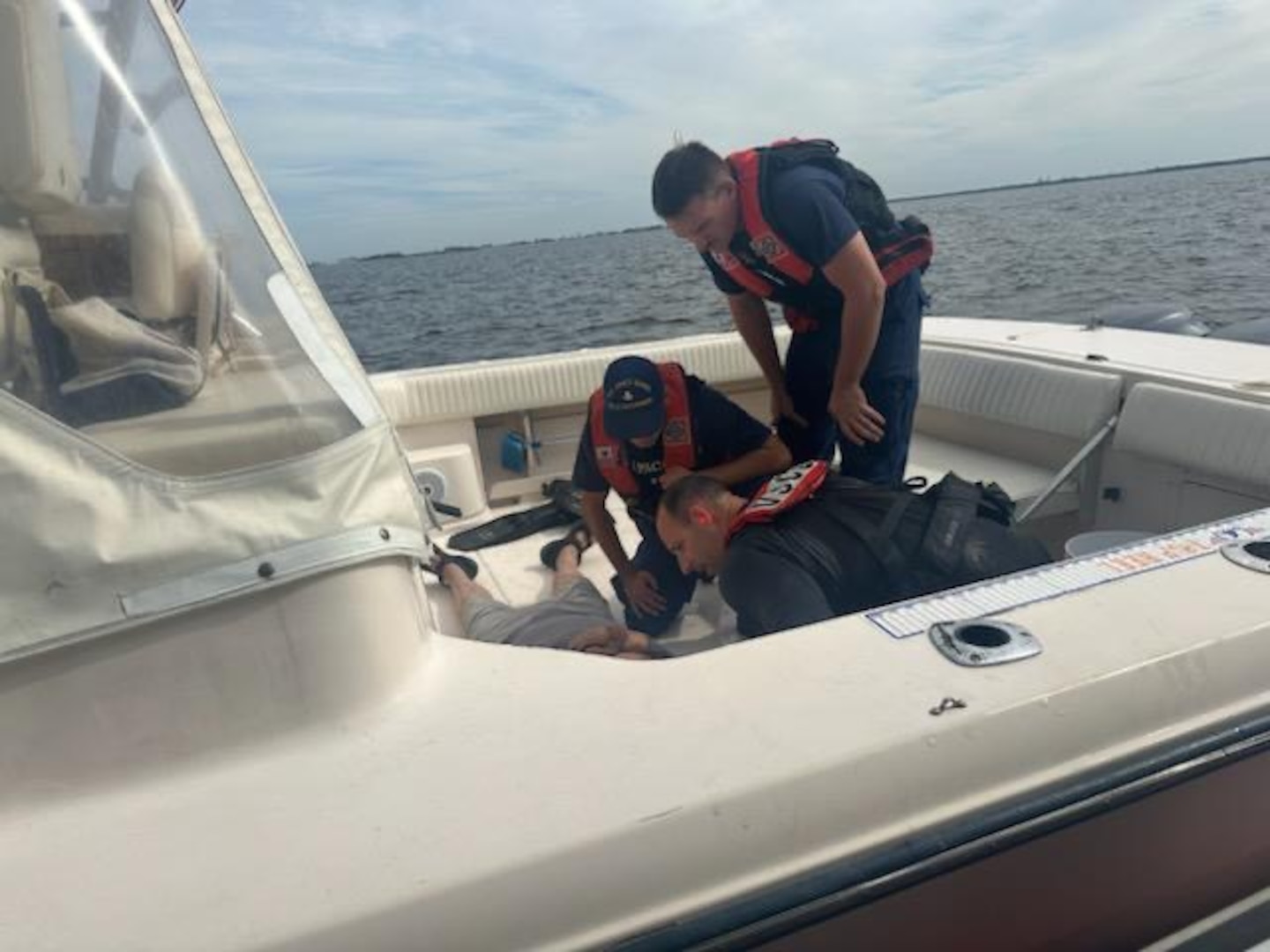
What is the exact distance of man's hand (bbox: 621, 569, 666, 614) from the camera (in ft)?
7.39

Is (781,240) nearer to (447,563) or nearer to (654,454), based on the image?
(654,454)

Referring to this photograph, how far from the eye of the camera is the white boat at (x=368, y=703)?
3.03 feet

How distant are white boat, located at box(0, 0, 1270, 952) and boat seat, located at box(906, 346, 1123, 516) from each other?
134cm

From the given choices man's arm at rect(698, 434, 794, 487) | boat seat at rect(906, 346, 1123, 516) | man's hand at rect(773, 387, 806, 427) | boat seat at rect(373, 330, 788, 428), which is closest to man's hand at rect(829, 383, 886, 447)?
man's arm at rect(698, 434, 794, 487)

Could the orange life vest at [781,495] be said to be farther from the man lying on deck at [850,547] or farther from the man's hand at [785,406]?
the man's hand at [785,406]

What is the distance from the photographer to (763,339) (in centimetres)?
267

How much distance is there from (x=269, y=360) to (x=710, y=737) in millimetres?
708

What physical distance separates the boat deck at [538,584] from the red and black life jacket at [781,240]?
826 millimetres

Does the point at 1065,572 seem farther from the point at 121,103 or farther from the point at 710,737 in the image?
the point at 121,103

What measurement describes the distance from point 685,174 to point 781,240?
275 millimetres

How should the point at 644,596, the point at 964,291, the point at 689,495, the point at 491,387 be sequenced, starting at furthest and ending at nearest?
the point at 964,291, the point at 491,387, the point at 644,596, the point at 689,495

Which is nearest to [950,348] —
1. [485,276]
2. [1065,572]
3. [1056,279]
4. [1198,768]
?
[1065,572]

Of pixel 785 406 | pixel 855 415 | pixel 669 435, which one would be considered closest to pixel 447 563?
pixel 669 435

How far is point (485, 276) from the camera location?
90.6ft
